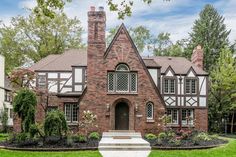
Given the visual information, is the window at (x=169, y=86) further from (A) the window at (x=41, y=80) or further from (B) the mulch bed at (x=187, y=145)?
(B) the mulch bed at (x=187, y=145)

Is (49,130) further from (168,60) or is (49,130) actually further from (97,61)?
(168,60)

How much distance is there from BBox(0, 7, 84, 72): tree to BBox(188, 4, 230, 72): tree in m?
16.5

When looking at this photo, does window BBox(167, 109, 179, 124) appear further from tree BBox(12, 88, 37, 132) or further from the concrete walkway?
tree BBox(12, 88, 37, 132)

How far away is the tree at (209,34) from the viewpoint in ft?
160

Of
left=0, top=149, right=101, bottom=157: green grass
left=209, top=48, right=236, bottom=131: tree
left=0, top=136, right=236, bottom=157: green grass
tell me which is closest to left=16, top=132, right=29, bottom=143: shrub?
left=0, top=136, right=236, bottom=157: green grass

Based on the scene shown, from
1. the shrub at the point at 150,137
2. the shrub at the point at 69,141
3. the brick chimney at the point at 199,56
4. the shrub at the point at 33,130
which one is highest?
the brick chimney at the point at 199,56

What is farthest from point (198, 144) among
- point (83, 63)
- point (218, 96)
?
point (218, 96)

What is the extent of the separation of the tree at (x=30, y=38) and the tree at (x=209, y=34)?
1645 centimetres

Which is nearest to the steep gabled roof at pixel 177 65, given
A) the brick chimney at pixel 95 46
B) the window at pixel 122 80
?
the window at pixel 122 80

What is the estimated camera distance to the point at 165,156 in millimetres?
16469

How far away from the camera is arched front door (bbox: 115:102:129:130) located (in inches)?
1088

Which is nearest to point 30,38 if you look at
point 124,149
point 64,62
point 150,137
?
point 64,62

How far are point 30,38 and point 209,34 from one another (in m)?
23.2

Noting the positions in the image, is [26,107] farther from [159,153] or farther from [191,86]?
[191,86]
